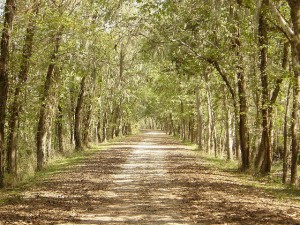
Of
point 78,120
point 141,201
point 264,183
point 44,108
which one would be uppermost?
point 44,108

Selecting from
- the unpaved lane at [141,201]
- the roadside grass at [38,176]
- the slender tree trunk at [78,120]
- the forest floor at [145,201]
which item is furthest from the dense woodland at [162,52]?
the slender tree trunk at [78,120]

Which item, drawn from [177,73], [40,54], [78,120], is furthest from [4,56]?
[78,120]

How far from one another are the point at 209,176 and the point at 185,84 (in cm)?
1913

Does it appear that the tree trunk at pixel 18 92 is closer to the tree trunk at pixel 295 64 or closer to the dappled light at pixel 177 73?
the dappled light at pixel 177 73

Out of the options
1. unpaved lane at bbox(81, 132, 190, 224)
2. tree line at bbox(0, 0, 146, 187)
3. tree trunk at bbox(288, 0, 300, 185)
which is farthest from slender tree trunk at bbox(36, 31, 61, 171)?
tree trunk at bbox(288, 0, 300, 185)

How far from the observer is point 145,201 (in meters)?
11.5

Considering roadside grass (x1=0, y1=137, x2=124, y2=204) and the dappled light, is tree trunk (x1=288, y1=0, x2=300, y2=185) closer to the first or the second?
the dappled light

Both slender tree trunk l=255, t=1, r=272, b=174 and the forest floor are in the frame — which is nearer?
the forest floor

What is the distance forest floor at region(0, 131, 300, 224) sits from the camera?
9.41 metres

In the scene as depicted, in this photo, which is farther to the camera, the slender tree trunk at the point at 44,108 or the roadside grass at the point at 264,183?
the slender tree trunk at the point at 44,108

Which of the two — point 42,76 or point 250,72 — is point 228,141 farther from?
point 42,76

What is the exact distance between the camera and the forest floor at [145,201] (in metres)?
9.41

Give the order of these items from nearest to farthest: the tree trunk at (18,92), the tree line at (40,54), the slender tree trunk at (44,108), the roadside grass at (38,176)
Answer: the roadside grass at (38,176) < the tree line at (40,54) < the tree trunk at (18,92) < the slender tree trunk at (44,108)

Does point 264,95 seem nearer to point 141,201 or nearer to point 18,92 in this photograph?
point 141,201
